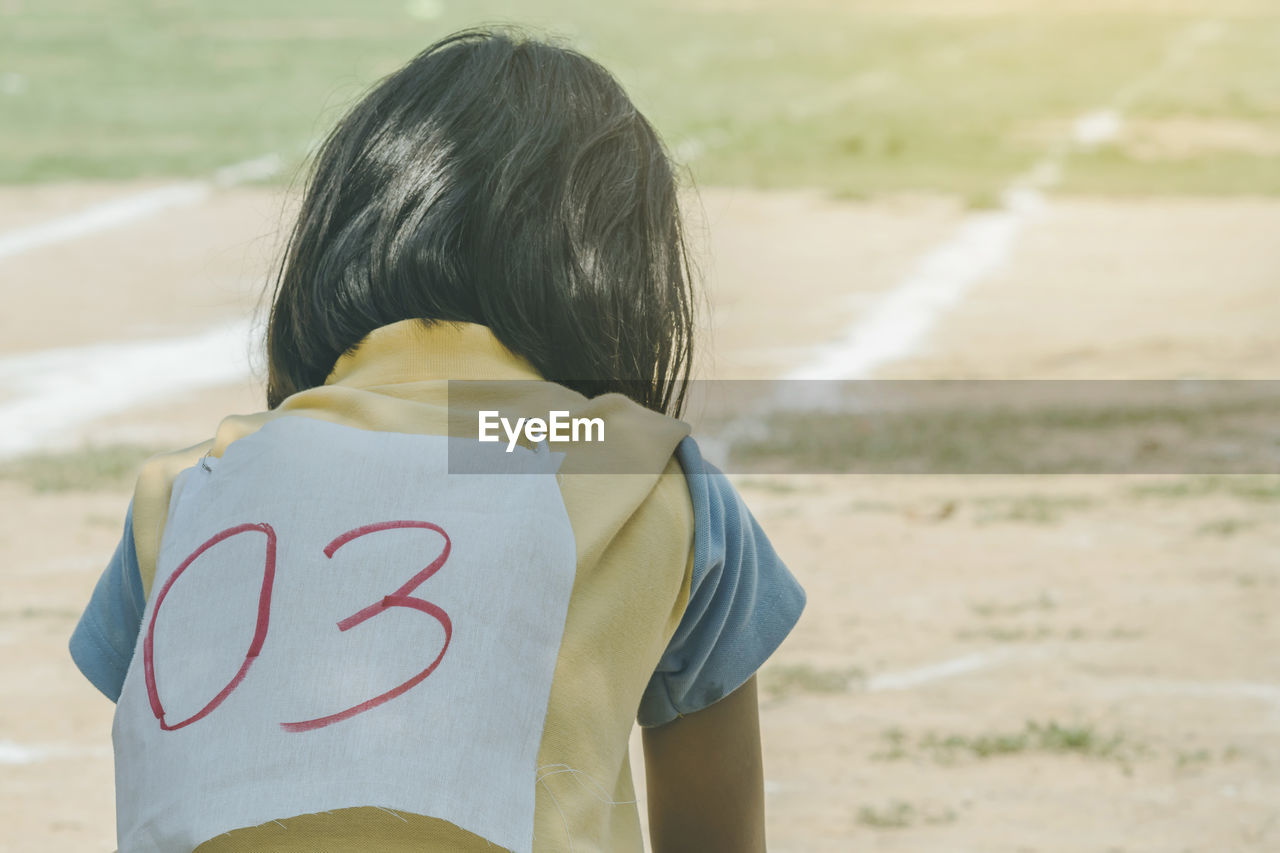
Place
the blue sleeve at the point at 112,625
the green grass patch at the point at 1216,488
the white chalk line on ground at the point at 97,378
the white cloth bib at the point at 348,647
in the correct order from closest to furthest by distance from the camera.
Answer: the white cloth bib at the point at 348,647 < the blue sleeve at the point at 112,625 < the green grass patch at the point at 1216,488 < the white chalk line on ground at the point at 97,378

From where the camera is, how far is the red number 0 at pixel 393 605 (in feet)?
3.95

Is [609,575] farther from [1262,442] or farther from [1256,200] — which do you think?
[1256,200]

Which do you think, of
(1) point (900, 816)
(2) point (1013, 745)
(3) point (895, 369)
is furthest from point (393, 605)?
(3) point (895, 369)

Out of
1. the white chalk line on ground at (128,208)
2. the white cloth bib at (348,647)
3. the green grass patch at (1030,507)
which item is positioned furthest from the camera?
the white chalk line on ground at (128,208)

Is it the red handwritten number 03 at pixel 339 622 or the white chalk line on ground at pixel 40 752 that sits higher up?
the red handwritten number 03 at pixel 339 622

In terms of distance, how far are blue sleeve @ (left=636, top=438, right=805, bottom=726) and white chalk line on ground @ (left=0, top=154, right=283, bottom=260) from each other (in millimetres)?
11195

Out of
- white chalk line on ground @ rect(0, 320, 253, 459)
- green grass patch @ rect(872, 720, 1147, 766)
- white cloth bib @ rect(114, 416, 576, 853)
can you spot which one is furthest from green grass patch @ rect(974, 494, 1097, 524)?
white cloth bib @ rect(114, 416, 576, 853)

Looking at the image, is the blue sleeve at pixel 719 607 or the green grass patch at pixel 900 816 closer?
the blue sleeve at pixel 719 607

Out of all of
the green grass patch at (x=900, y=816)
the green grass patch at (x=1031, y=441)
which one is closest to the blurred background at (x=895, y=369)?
the green grass patch at (x=900, y=816)

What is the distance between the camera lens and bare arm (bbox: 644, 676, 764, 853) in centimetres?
155

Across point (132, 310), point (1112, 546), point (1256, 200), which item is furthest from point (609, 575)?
point (1256, 200)

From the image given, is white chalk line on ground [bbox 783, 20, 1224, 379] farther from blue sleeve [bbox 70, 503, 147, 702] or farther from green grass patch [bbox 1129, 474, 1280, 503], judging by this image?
blue sleeve [bbox 70, 503, 147, 702]

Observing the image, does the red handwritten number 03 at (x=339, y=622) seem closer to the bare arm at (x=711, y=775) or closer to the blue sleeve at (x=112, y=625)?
the blue sleeve at (x=112, y=625)

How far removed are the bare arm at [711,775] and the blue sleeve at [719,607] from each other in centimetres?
3
